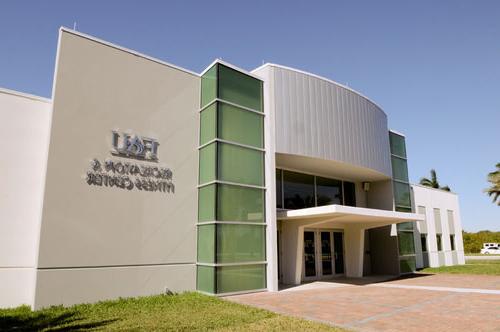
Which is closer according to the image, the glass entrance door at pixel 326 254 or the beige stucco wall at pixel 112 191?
the beige stucco wall at pixel 112 191

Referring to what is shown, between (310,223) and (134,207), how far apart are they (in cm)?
734

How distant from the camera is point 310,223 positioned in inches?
586

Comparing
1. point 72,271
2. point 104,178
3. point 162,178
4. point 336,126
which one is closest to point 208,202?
point 162,178

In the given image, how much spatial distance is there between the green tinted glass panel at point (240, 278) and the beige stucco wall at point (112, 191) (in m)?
1.21

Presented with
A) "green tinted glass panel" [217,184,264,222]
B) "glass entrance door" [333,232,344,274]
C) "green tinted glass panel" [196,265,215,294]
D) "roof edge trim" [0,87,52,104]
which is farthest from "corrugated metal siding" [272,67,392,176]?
"roof edge trim" [0,87,52,104]

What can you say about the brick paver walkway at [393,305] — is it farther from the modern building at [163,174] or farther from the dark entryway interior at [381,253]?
the dark entryway interior at [381,253]

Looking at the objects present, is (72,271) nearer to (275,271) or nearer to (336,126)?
(275,271)

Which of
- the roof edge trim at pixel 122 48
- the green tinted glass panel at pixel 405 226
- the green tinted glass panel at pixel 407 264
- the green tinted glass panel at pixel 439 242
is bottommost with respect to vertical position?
the green tinted glass panel at pixel 407 264

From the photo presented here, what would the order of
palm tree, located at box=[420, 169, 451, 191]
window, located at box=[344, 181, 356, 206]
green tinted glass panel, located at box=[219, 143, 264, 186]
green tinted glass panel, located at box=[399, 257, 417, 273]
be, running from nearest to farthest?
green tinted glass panel, located at box=[219, 143, 264, 186], green tinted glass panel, located at box=[399, 257, 417, 273], window, located at box=[344, 181, 356, 206], palm tree, located at box=[420, 169, 451, 191]

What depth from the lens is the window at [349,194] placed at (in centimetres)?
2000

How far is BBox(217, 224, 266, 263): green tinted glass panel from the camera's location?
1196cm

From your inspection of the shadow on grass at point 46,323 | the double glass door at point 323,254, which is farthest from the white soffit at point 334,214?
the shadow on grass at point 46,323

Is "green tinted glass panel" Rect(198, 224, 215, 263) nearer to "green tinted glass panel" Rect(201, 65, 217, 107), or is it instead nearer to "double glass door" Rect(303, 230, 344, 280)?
"green tinted glass panel" Rect(201, 65, 217, 107)

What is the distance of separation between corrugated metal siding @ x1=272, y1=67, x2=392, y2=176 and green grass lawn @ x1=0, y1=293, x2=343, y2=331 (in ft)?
22.4
